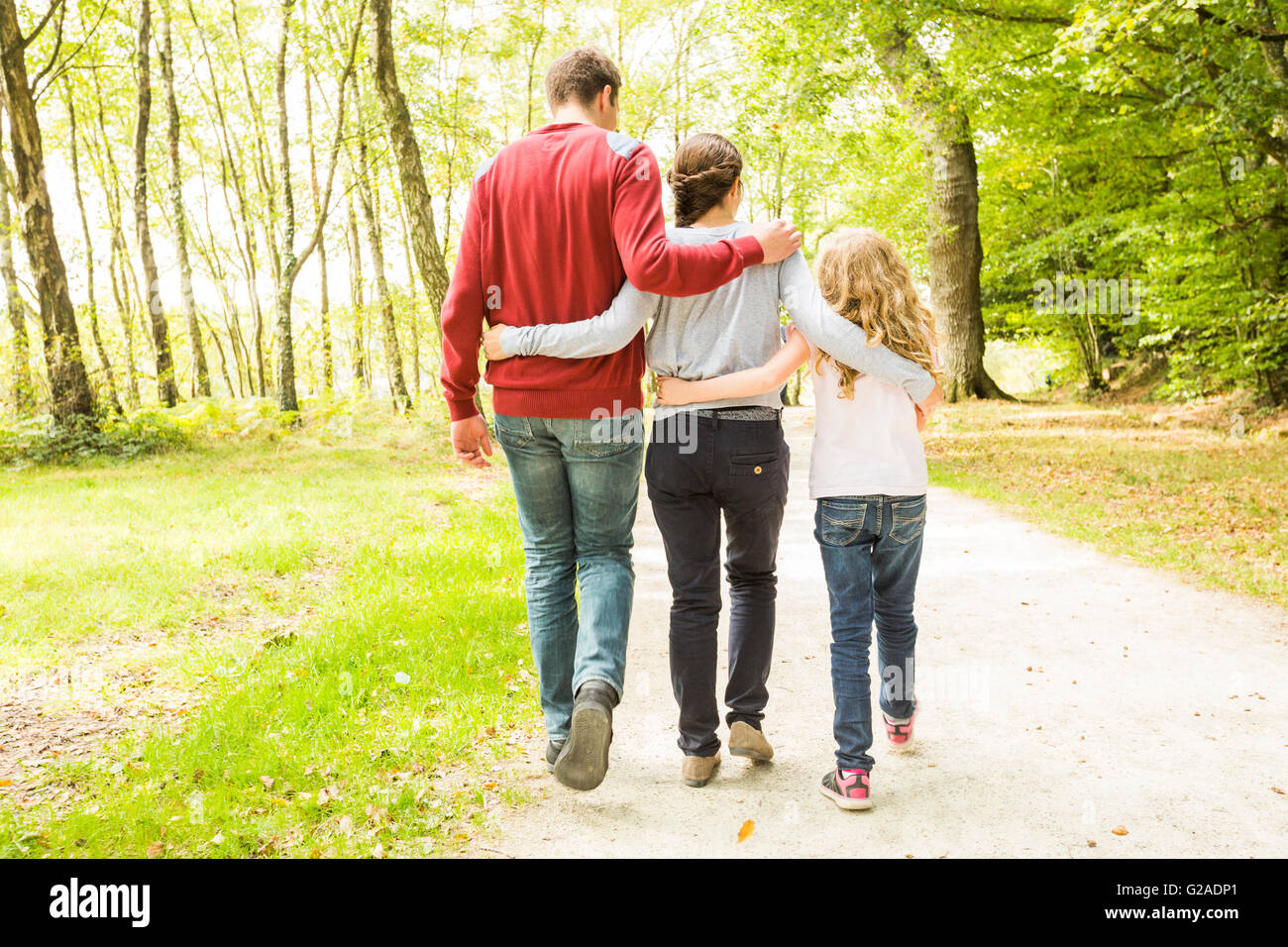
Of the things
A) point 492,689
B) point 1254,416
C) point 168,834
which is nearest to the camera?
point 168,834

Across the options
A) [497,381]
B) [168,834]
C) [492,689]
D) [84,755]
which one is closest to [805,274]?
[497,381]

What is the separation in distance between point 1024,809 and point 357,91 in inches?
750

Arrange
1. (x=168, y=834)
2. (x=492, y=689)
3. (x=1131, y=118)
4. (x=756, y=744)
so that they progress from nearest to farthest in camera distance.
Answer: (x=168, y=834) → (x=756, y=744) → (x=492, y=689) → (x=1131, y=118)

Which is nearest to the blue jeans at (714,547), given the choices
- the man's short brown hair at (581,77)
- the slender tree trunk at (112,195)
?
the man's short brown hair at (581,77)

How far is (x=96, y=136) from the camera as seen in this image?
2833cm

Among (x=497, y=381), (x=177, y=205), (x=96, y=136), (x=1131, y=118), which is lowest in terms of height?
(x=497, y=381)

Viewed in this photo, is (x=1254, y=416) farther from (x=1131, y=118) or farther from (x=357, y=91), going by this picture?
(x=357, y=91)

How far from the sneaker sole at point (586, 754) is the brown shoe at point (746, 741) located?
2.07 ft

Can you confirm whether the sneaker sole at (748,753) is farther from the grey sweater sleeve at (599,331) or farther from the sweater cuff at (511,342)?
the sweater cuff at (511,342)

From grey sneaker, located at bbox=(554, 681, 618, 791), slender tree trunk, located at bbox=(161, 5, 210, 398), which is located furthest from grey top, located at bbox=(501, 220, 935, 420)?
slender tree trunk, located at bbox=(161, 5, 210, 398)

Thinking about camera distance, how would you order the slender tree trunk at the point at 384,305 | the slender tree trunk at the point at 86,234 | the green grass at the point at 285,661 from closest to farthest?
1. the green grass at the point at 285,661
2. the slender tree trunk at the point at 86,234
3. the slender tree trunk at the point at 384,305

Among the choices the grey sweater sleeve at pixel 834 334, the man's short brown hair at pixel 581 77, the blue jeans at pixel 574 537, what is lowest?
the blue jeans at pixel 574 537

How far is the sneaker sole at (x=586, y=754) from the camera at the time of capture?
2.84 metres

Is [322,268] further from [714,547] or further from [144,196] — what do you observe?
[714,547]
